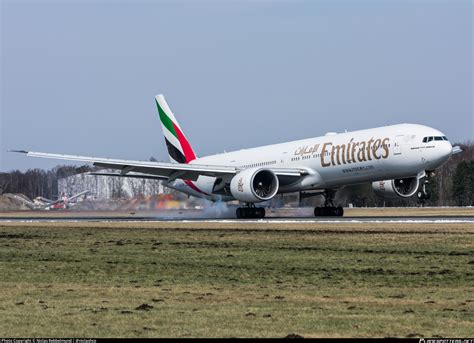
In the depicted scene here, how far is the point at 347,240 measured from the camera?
31734 millimetres

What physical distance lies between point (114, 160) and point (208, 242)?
2336cm

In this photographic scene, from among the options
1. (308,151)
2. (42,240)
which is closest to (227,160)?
(308,151)

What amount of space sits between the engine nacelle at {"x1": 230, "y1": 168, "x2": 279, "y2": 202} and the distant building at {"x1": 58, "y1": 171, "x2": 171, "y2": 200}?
18803 millimetres

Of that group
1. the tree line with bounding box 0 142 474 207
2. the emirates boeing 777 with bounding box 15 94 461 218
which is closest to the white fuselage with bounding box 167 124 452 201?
the emirates boeing 777 with bounding box 15 94 461 218

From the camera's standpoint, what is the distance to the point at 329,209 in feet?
180

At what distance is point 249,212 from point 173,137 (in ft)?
46.9

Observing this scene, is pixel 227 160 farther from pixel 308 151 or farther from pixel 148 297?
pixel 148 297

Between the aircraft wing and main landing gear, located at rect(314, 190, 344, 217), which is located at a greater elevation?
the aircraft wing

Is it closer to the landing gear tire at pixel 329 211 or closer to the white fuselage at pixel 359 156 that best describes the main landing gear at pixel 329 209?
the landing gear tire at pixel 329 211

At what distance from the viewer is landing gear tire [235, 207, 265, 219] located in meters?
53.5

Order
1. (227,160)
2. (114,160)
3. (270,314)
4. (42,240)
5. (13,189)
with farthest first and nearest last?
1. (13,189)
2. (227,160)
3. (114,160)
4. (42,240)
5. (270,314)

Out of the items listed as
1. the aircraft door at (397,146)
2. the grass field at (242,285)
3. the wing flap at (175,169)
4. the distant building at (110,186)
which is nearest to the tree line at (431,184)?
the distant building at (110,186)

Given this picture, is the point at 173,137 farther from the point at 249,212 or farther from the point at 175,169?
the point at 249,212

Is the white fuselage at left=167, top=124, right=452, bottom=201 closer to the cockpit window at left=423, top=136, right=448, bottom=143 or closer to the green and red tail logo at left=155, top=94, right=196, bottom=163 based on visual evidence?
the cockpit window at left=423, top=136, right=448, bottom=143
